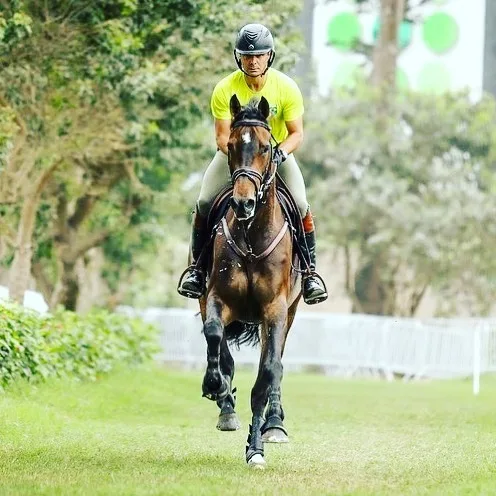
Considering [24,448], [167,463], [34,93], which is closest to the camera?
[167,463]

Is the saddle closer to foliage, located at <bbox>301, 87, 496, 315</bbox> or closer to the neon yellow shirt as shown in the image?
the neon yellow shirt

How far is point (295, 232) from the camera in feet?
39.1

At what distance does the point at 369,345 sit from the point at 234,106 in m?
27.6

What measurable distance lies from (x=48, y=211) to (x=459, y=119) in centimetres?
1957

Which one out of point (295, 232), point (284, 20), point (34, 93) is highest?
point (284, 20)

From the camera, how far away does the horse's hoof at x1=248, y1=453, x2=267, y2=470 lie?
10.7 metres

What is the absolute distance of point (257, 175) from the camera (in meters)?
10.5

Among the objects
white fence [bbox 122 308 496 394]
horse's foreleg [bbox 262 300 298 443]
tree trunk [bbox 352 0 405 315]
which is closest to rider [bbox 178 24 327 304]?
horse's foreleg [bbox 262 300 298 443]

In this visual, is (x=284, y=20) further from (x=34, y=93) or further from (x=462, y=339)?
(x=462, y=339)

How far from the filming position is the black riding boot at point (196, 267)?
1195cm

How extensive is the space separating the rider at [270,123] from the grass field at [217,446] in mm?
1562

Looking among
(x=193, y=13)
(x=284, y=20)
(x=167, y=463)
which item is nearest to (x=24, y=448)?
(x=167, y=463)

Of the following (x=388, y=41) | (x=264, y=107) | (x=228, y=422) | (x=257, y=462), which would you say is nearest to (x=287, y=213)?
(x=264, y=107)

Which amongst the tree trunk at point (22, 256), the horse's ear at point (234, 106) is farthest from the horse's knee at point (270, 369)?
the tree trunk at point (22, 256)
